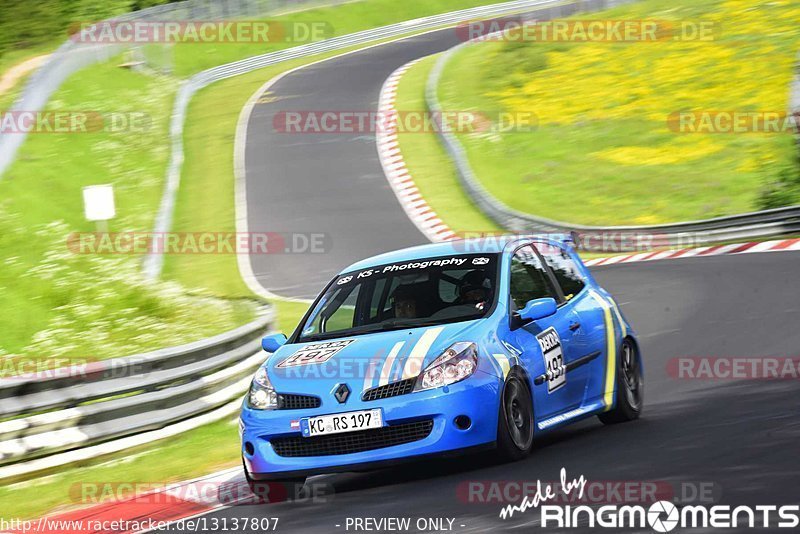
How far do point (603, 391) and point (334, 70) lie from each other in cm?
3566

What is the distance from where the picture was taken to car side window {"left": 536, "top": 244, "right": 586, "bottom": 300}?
9.55 m

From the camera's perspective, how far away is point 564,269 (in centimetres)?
974

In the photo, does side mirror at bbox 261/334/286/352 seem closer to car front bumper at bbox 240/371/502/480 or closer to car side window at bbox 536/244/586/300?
car front bumper at bbox 240/371/502/480

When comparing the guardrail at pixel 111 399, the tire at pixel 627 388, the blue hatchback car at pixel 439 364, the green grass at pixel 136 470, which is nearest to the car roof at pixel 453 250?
the blue hatchback car at pixel 439 364

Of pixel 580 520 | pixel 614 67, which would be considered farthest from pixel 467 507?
pixel 614 67

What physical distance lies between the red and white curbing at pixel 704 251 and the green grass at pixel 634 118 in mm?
2896

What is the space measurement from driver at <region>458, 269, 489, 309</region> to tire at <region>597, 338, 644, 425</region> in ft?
4.75

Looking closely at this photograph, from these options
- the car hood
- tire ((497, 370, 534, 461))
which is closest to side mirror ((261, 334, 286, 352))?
the car hood

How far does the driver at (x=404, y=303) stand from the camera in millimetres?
8758

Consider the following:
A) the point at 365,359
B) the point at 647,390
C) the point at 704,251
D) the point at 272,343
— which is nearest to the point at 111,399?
the point at 272,343

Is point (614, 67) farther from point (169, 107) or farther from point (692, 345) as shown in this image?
point (692, 345)

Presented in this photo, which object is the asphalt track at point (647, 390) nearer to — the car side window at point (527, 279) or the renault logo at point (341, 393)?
the renault logo at point (341, 393)

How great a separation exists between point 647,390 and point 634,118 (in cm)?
2488

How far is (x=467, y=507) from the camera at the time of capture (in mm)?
6773
